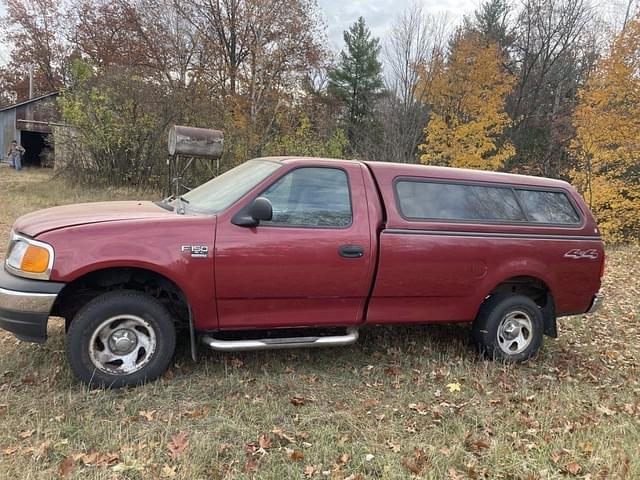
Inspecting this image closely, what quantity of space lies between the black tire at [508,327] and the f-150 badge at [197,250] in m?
2.75

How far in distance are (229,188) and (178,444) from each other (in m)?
2.13

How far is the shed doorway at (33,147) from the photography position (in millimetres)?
30766

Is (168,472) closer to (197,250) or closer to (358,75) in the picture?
(197,250)

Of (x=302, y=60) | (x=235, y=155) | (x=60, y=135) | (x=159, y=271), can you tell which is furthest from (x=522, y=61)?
(x=159, y=271)

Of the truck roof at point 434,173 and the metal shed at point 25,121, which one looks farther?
the metal shed at point 25,121

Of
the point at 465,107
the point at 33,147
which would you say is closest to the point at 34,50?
the point at 33,147

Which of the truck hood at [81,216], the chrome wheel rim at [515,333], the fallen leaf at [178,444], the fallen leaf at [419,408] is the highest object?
the truck hood at [81,216]

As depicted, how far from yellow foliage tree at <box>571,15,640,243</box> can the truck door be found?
44.8 feet

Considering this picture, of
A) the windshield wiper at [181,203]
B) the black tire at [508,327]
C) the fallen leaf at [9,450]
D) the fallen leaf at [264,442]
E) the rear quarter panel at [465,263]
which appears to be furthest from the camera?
the black tire at [508,327]

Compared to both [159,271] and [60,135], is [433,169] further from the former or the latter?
[60,135]

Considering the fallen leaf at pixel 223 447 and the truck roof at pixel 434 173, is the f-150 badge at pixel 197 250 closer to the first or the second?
the truck roof at pixel 434 173

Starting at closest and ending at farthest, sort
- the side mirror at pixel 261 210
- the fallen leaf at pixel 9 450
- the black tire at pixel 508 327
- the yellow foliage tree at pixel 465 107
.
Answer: the fallen leaf at pixel 9 450, the side mirror at pixel 261 210, the black tire at pixel 508 327, the yellow foliage tree at pixel 465 107

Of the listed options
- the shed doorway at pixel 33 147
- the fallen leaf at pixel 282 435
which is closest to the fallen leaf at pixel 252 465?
the fallen leaf at pixel 282 435

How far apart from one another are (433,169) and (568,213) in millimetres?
1584
